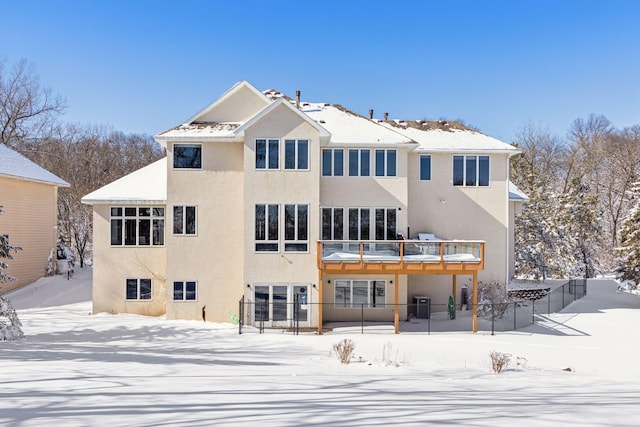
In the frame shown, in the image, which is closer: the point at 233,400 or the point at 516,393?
the point at 233,400

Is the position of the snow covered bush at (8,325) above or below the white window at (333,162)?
below

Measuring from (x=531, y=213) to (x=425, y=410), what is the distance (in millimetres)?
29974

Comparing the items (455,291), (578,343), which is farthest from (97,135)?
(578,343)

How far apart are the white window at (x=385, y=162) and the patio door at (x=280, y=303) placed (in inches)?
236

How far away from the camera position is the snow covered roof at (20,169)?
24.5 metres

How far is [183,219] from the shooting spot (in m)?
19.6

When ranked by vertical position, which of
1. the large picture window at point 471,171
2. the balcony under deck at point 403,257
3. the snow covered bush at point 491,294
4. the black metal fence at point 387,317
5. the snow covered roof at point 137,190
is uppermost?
the large picture window at point 471,171

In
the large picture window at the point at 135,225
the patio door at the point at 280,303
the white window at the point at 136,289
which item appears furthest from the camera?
the large picture window at the point at 135,225

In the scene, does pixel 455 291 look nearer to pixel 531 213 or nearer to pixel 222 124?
pixel 222 124

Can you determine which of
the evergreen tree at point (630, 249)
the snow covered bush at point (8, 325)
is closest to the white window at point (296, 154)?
the snow covered bush at point (8, 325)

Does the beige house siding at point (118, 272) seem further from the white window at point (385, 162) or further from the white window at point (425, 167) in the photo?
the white window at point (425, 167)

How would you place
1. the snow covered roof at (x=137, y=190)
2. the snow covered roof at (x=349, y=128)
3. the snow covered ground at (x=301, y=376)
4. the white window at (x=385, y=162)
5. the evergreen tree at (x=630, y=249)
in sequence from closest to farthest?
the snow covered ground at (x=301, y=376)
the snow covered roof at (x=349, y=128)
the white window at (x=385, y=162)
the snow covered roof at (x=137, y=190)
the evergreen tree at (x=630, y=249)

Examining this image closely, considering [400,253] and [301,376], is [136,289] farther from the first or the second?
[301,376]

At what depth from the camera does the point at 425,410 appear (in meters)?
5.95
